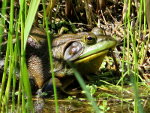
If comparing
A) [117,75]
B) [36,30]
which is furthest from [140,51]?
[36,30]

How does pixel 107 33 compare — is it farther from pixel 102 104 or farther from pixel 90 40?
pixel 102 104

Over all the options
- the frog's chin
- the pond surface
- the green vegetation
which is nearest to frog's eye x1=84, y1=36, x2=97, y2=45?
the frog's chin

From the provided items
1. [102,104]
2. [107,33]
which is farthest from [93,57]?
[107,33]

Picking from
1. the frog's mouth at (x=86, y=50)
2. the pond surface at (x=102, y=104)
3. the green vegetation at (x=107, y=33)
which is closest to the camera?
the pond surface at (x=102, y=104)

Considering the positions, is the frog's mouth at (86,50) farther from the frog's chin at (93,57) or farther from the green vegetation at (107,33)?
the green vegetation at (107,33)

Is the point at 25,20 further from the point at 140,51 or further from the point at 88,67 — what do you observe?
the point at 140,51

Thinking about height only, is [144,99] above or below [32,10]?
below

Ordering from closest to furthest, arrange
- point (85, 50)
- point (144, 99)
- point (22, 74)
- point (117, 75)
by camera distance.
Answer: point (22, 74)
point (144, 99)
point (85, 50)
point (117, 75)

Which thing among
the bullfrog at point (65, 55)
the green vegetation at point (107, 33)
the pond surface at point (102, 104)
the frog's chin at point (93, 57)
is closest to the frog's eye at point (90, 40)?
the bullfrog at point (65, 55)
